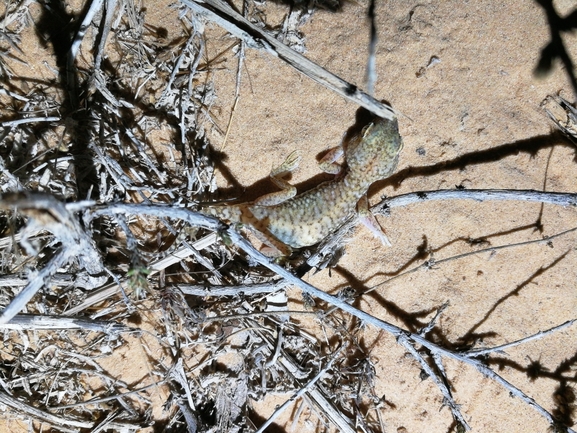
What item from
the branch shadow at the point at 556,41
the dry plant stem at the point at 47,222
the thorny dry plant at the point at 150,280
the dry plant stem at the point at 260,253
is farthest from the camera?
the thorny dry plant at the point at 150,280

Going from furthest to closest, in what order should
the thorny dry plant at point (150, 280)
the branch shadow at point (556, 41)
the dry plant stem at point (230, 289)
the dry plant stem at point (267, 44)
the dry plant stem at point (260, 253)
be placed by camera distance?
1. the dry plant stem at point (230, 289)
2. the thorny dry plant at point (150, 280)
3. the branch shadow at point (556, 41)
4. the dry plant stem at point (267, 44)
5. the dry plant stem at point (260, 253)

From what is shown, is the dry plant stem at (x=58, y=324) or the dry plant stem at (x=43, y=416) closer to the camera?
the dry plant stem at (x=58, y=324)

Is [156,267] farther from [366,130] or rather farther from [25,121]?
[366,130]

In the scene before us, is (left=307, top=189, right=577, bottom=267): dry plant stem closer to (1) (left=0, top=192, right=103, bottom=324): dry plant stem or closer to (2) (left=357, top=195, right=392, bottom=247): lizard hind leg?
(2) (left=357, top=195, right=392, bottom=247): lizard hind leg

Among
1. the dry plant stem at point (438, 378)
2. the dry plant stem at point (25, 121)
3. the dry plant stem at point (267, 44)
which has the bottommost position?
the dry plant stem at point (25, 121)

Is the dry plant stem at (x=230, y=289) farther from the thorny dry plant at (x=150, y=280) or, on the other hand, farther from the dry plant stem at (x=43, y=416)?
the dry plant stem at (x=43, y=416)

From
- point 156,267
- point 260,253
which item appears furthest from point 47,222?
point 156,267

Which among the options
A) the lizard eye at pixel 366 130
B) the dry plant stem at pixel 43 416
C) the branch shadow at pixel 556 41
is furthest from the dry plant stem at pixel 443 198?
the dry plant stem at pixel 43 416

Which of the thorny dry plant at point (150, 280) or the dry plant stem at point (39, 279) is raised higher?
the thorny dry plant at point (150, 280)

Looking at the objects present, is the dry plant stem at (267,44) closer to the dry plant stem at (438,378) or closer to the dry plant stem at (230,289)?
the dry plant stem at (230,289)

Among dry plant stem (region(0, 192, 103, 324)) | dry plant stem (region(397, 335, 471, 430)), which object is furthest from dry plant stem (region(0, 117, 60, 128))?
dry plant stem (region(397, 335, 471, 430))
